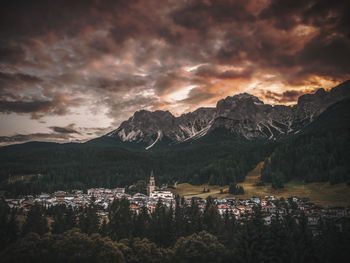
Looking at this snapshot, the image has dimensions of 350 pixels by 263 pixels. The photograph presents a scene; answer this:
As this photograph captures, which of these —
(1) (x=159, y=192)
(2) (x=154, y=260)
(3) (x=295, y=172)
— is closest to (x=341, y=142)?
(3) (x=295, y=172)

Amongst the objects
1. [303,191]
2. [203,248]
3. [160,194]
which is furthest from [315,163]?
[203,248]

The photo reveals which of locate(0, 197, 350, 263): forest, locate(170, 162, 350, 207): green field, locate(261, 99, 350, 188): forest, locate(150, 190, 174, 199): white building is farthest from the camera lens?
locate(150, 190, 174, 199): white building

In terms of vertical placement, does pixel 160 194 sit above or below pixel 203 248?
below

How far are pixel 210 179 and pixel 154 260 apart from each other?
146 metres

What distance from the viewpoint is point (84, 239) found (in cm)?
5231

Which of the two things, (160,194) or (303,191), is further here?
(160,194)

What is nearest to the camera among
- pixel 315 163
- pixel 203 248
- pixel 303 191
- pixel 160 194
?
pixel 203 248

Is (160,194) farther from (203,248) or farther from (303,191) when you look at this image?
(203,248)

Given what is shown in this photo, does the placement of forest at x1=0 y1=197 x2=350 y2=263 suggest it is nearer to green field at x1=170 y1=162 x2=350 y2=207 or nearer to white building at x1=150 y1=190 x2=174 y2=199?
green field at x1=170 y1=162 x2=350 y2=207

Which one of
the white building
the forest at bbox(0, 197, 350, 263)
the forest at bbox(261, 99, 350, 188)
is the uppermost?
the forest at bbox(261, 99, 350, 188)

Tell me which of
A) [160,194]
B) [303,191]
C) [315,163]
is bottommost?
[160,194]

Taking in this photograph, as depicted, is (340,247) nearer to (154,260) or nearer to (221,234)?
(221,234)

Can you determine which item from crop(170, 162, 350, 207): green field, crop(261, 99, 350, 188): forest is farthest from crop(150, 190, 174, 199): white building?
crop(261, 99, 350, 188): forest

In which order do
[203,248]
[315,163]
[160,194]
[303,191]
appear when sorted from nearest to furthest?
1. [203,248]
2. [303,191]
3. [160,194]
4. [315,163]
